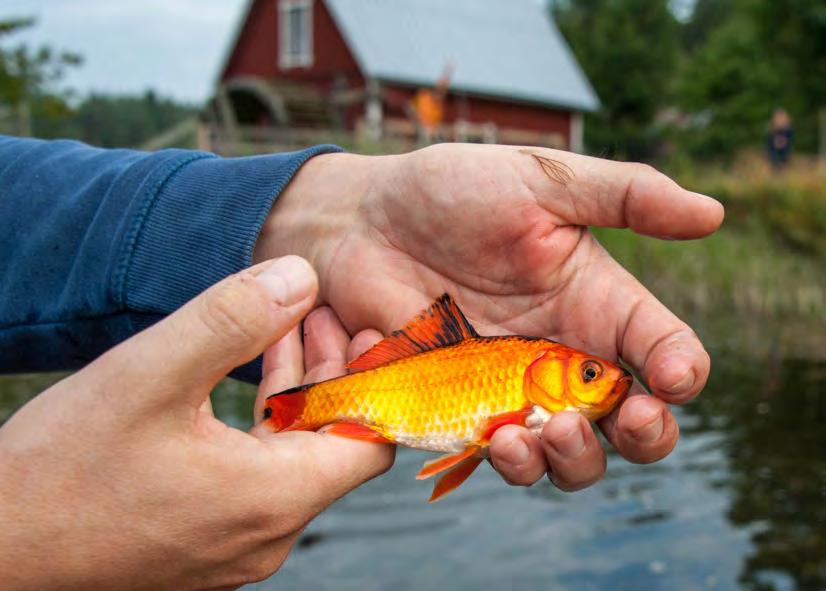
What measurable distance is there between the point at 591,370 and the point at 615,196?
457 mm

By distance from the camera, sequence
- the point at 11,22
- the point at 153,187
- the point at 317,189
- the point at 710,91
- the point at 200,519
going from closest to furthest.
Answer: the point at 200,519, the point at 153,187, the point at 317,189, the point at 11,22, the point at 710,91

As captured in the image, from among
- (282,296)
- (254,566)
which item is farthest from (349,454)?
(282,296)

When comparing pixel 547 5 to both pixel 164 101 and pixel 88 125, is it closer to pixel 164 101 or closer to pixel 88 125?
pixel 164 101

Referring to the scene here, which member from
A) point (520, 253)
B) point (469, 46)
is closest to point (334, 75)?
point (469, 46)

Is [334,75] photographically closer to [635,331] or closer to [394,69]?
[394,69]

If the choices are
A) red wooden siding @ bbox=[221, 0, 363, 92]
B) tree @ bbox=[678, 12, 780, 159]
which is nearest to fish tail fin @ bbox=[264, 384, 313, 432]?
red wooden siding @ bbox=[221, 0, 363, 92]

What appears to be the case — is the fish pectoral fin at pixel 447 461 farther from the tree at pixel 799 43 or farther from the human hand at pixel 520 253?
the tree at pixel 799 43

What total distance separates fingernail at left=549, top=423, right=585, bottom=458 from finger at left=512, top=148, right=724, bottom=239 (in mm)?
558

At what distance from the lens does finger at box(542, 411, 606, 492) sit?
90.7 inches

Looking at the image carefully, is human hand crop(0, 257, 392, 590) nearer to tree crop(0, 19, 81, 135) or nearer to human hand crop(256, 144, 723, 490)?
human hand crop(256, 144, 723, 490)

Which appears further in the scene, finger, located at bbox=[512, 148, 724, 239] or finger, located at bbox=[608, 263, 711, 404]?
finger, located at bbox=[512, 148, 724, 239]

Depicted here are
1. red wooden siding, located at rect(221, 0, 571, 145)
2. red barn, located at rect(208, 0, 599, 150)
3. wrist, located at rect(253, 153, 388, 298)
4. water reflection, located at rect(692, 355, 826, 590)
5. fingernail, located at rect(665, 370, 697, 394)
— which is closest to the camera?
fingernail, located at rect(665, 370, 697, 394)

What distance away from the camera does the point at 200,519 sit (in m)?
2.07

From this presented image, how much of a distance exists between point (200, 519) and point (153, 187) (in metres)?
1.21
